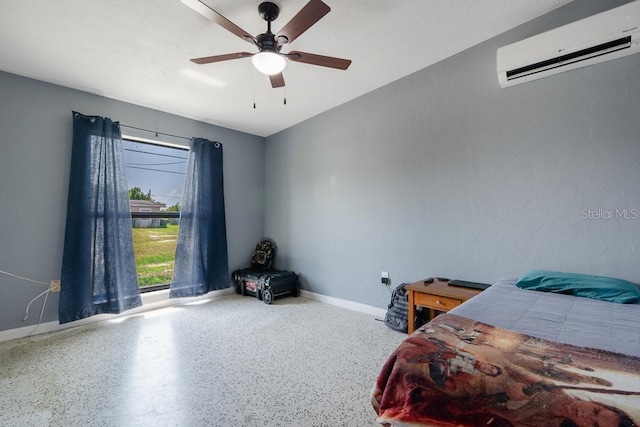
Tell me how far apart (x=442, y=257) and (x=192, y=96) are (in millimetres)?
3332

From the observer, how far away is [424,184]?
2.75 m

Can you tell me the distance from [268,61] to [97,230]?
2731 mm

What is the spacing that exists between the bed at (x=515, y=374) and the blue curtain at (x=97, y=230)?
130 inches

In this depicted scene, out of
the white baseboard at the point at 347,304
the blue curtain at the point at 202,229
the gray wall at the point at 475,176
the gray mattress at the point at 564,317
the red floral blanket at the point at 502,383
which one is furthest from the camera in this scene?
the blue curtain at the point at 202,229

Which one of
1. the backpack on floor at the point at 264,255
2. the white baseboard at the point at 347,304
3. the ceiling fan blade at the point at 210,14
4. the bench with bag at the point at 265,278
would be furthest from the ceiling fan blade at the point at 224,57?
the backpack on floor at the point at 264,255

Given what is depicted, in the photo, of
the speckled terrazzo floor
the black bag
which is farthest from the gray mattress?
the black bag

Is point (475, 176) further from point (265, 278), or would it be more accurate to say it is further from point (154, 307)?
point (154, 307)

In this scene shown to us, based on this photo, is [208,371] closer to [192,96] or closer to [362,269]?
[362,269]

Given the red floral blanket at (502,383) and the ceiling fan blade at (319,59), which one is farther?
the ceiling fan blade at (319,59)

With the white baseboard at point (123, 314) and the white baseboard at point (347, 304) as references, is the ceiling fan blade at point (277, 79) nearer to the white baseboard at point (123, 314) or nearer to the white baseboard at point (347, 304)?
the white baseboard at point (347, 304)

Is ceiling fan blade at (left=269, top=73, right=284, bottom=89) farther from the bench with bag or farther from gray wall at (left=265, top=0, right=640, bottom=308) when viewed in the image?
the bench with bag

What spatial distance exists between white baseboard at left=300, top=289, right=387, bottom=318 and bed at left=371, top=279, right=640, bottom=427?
1.89 m

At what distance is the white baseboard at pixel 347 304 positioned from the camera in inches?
122

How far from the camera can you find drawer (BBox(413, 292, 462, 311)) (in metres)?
2.08
